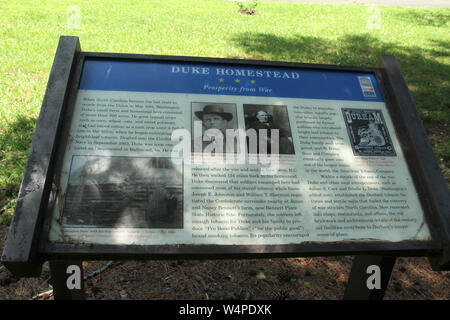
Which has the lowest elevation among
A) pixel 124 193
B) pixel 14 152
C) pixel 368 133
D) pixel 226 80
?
pixel 124 193

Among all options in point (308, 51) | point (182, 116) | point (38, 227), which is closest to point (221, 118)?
point (182, 116)

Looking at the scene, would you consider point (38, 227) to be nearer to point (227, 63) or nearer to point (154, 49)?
point (227, 63)

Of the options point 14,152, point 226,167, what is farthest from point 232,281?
point 14,152

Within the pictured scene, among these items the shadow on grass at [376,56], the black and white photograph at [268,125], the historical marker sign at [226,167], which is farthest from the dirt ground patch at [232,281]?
the shadow on grass at [376,56]

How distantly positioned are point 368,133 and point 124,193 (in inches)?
49.0

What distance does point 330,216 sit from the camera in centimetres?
170

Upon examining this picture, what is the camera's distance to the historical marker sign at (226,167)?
157 centimetres

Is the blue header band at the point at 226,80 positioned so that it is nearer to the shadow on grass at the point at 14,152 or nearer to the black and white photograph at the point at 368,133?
the black and white photograph at the point at 368,133

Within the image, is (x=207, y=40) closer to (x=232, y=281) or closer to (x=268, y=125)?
(x=232, y=281)

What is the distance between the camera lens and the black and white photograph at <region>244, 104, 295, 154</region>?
1829 millimetres

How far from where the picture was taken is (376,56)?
6.82 meters

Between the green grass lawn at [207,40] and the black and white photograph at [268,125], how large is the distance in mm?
2303

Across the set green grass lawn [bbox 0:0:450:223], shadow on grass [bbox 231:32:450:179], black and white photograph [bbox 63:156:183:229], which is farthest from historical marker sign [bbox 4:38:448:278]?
shadow on grass [bbox 231:32:450:179]

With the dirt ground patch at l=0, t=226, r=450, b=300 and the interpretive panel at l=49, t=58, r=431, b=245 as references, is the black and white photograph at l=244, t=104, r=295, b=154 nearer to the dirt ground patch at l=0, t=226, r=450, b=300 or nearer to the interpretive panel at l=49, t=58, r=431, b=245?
the interpretive panel at l=49, t=58, r=431, b=245
